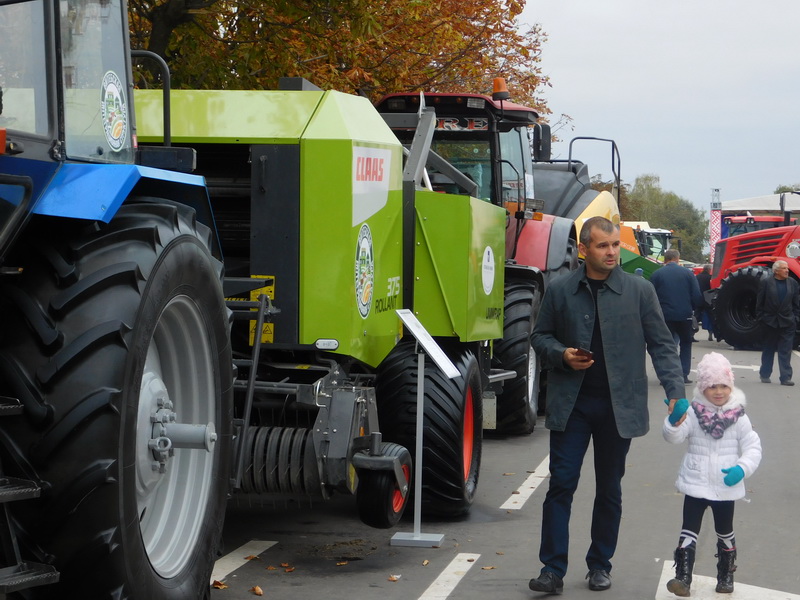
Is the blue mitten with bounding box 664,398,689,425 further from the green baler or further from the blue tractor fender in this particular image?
the blue tractor fender

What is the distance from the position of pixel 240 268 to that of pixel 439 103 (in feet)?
16.8

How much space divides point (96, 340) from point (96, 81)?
1.30m

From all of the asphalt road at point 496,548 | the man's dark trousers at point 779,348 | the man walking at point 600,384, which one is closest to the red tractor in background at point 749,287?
the man's dark trousers at point 779,348

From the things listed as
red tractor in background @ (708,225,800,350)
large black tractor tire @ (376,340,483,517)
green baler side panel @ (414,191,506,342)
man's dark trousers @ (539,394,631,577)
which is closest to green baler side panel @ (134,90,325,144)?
green baler side panel @ (414,191,506,342)

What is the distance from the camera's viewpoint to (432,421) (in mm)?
7141

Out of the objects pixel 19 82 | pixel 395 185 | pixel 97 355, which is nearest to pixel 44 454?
pixel 97 355

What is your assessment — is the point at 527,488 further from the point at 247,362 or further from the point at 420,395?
the point at 247,362

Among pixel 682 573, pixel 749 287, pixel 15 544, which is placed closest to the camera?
pixel 15 544

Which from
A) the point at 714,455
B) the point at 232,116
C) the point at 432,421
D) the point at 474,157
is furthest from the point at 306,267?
the point at 474,157

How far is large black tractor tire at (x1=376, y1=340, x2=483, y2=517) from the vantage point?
23.3ft

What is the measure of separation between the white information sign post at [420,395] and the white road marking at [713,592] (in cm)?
139

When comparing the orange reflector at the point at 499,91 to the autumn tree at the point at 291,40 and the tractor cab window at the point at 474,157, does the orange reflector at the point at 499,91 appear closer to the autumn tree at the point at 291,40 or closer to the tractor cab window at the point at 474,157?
the tractor cab window at the point at 474,157

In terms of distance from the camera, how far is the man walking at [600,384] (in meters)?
5.95

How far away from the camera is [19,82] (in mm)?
3770
